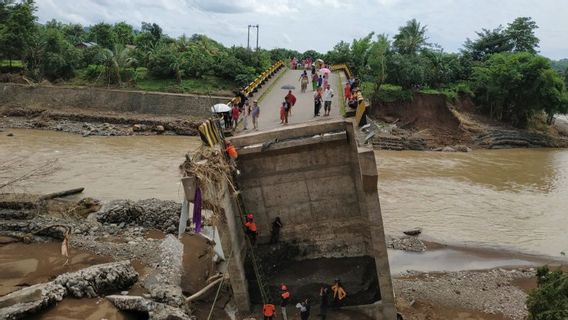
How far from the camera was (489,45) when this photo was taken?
201 ft

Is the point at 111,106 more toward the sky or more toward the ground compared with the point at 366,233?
more toward the sky

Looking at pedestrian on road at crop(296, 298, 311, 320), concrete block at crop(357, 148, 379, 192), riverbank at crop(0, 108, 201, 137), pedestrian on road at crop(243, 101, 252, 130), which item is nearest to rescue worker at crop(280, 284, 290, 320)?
pedestrian on road at crop(296, 298, 311, 320)

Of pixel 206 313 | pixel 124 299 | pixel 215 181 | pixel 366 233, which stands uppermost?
pixel 215 181

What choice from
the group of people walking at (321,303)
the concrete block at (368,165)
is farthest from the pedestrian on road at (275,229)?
the concrete block at (368,165)

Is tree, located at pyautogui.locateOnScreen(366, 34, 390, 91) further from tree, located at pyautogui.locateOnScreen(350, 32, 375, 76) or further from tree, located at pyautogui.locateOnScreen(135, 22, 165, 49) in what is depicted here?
tree, located at pyautogui.locateOnScreen(135, 22, 165, 49)

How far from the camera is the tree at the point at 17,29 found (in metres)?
47.4

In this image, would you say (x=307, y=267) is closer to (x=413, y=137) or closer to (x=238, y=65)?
(x=413, y=137)

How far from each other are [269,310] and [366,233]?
15.5 feet

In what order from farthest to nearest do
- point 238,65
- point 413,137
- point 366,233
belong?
point 238,65 < point 413,137 < point 366,233

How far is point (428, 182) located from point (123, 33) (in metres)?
55.1

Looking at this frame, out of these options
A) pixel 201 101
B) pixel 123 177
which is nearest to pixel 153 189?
pixel 123 177

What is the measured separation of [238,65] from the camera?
2031 inches

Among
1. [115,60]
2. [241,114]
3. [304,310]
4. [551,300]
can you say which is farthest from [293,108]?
[115,60]

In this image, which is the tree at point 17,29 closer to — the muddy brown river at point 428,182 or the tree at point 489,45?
the muddy brown river at point 428,182
